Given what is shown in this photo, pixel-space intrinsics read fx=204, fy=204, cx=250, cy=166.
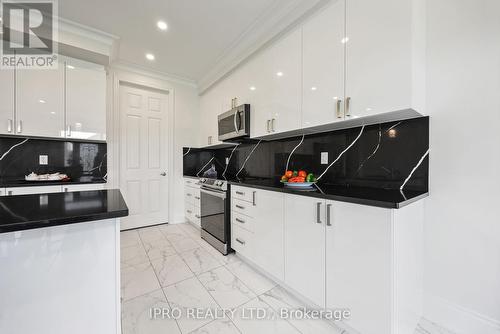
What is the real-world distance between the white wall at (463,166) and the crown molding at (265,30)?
93 cm

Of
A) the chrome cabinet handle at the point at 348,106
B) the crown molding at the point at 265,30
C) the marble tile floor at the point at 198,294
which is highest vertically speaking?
the crown molding at the point at 265,30

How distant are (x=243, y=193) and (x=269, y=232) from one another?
51cm

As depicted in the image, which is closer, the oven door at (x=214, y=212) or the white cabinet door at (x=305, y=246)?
the white cabinet door at (x=305, y=246)

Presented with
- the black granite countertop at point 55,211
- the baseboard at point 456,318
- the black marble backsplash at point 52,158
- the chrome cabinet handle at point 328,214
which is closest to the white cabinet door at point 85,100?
the black marble backsplash at point 52,158

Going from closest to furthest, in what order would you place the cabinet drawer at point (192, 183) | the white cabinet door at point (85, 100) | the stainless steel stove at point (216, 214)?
the stainless steel stove at point (216, 214) → the white cabinet door at point (85, 100) → the cabinet drawer at point (192, 183)

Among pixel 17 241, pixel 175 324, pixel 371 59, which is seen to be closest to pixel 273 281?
pixel 175 324

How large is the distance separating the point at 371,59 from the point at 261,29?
1328 mm

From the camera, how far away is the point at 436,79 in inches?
55.6

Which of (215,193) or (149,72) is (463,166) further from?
(149,72)

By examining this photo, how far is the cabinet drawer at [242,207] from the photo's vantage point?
2.08 metres

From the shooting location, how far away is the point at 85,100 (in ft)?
8.64

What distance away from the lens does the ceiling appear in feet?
6.54

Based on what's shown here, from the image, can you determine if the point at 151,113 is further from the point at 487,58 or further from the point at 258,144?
the point at 487,58

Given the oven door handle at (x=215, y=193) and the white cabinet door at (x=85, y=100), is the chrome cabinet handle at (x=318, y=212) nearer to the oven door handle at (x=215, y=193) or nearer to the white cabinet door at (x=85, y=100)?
the oven door handle at (x=215, y=193)
